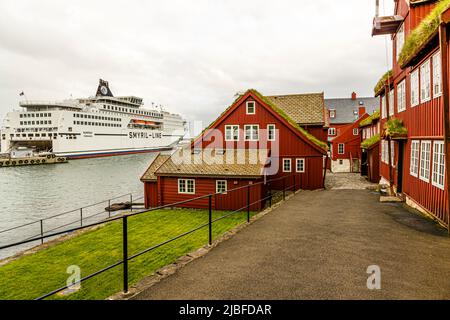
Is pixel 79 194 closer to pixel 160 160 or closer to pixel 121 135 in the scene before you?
pixel 160 160

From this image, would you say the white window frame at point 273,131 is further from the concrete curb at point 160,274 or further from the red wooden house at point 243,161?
the concrete curb at point 160,274

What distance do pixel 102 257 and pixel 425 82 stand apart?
48.2 feet

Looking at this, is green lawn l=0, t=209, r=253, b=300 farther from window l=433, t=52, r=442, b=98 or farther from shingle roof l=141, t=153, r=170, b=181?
window l=433, t=52, r=442, b=98

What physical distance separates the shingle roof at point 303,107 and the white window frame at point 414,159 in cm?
1434

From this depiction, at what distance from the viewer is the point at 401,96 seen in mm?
15383

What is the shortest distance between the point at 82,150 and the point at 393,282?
92.8m

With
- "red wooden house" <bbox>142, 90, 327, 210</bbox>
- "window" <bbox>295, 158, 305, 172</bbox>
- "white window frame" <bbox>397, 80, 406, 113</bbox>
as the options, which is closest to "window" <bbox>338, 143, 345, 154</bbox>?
"red wooden house" <bbox>142, 90, 327, 210</bbox>

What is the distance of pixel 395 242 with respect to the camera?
7199 mm

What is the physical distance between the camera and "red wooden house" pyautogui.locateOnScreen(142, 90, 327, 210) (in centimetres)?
2081

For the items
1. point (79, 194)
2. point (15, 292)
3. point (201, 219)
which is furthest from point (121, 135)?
point (15, 292)

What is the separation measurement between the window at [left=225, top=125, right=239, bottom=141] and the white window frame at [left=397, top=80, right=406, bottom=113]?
12397mm

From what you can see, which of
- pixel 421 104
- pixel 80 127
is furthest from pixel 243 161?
pixel 80 127

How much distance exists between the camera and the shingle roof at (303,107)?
27708 mm

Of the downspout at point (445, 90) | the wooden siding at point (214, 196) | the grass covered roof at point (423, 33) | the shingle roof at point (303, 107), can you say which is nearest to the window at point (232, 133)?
the wooden siding at point (214, 196)
